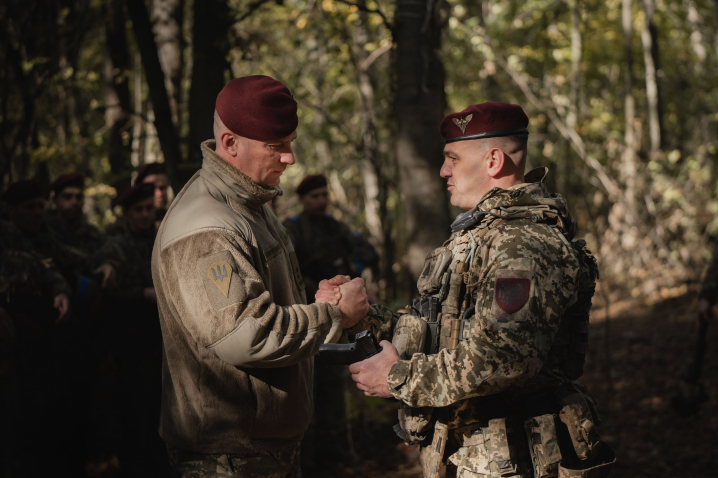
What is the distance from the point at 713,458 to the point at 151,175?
536 centimetres

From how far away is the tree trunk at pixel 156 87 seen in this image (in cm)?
457

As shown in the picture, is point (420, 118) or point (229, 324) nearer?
point (229, 324)

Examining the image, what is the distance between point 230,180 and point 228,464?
3.50 ft

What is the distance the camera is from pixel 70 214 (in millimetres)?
5879

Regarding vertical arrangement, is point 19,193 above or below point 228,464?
above

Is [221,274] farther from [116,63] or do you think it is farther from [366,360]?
[116,63]

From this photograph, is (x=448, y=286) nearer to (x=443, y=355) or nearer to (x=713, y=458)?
(x=443, y=355)

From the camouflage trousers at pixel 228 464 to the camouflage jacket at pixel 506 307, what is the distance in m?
0.56

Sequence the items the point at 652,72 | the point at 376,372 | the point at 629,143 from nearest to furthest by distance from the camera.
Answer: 1. the point at 376,372
2. the point at 629,143
3. the point at 652,72

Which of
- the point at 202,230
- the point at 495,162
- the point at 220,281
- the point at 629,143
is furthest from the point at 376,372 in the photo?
the point at 629,143

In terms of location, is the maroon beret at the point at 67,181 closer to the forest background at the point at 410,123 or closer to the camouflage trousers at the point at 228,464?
the forest background at the point at 410,123

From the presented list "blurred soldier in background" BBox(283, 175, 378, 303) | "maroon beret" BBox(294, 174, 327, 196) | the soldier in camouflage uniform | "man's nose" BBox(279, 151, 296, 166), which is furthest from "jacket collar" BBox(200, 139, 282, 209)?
"maroon beret" BBox(294, 174, 327, 196)

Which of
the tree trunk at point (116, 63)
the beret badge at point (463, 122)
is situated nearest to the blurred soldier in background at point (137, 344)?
the beret badge at point (463, 122)

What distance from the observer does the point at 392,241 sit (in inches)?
257
